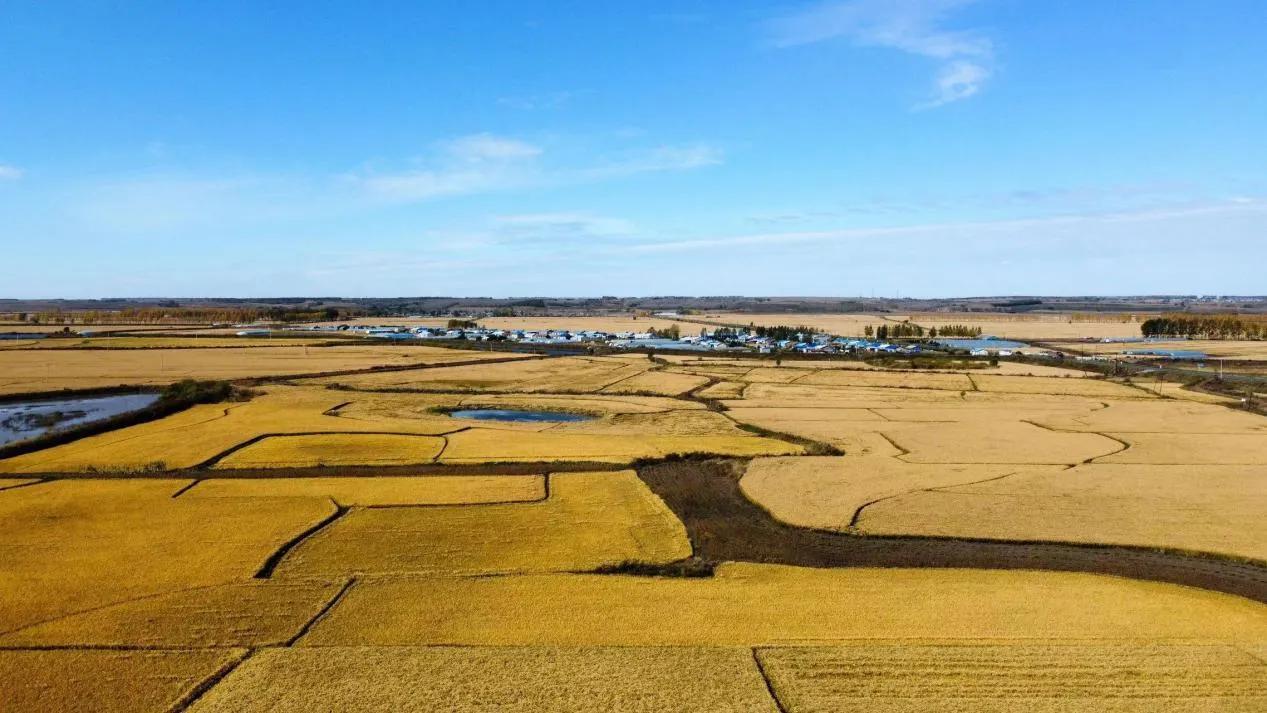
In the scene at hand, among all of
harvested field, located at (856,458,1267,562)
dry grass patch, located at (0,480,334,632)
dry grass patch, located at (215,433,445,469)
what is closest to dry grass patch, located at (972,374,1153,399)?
harvested field, located at (856,458,1267,562)

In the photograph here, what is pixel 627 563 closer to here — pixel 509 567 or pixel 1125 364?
pixel 509 567

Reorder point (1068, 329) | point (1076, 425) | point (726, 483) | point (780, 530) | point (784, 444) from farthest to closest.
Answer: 1. point (1068, 329)
2. point (1076, 425)
3. point (784, 444)
4. point (726, 483)
5. point (780, 530)

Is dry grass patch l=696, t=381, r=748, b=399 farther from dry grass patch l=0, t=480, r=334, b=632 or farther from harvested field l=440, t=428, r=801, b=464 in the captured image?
dry grass patch l=0, t=480, r=334, b=632

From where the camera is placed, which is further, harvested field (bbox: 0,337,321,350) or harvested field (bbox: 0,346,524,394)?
harvested field (bbox: 0,337,321,350)

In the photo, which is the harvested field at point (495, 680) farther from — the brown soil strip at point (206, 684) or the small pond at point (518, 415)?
the small pond at point (518, 415)

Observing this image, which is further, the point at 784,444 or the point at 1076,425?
the point at 1076,425

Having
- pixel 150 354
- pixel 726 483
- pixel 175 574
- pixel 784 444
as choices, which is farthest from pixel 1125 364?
pixel 150 354
